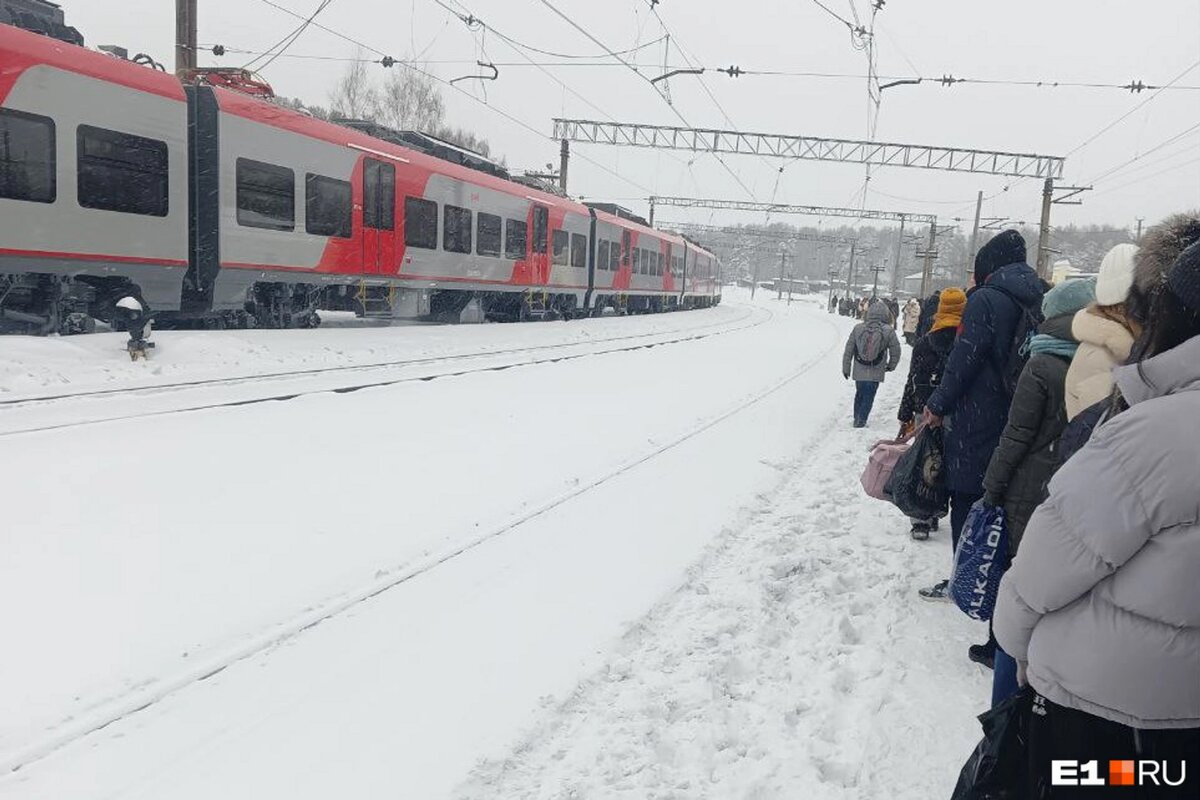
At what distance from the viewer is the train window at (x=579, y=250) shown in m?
25.8

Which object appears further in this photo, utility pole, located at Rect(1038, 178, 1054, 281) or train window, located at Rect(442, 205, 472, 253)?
utility pole, located at Rect(1038, 178, 1054, 281)

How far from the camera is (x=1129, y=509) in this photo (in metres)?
1.54

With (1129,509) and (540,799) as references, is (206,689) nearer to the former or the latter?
A: (540,799)

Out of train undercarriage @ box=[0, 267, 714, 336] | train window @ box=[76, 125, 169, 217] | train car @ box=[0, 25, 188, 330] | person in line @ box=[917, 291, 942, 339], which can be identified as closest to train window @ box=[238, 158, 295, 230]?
train car @ box=[0, 25, 188, 330]

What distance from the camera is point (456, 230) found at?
1889cm

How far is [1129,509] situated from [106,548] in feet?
15.5

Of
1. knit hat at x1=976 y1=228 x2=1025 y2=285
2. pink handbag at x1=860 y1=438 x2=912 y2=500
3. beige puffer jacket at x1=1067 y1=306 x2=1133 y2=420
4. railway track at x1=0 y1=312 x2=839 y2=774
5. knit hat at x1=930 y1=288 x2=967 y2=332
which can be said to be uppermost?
knit hat at x1=976 y1=228 x2=1025 y2=285

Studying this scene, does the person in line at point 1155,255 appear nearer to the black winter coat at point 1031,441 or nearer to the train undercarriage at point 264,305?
the black winter coat at point 1031,441

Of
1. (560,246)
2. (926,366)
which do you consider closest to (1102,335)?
(926,366)

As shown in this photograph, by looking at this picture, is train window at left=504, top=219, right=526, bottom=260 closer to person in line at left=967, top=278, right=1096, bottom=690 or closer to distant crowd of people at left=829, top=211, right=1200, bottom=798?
person in line at left=967, top=278, right=1096, bottom=690

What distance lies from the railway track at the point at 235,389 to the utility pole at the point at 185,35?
6182mm

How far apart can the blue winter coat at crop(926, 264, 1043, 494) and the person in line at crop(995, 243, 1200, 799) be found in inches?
97.0

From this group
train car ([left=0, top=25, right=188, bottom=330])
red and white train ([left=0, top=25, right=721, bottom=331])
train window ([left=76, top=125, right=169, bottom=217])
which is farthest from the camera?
train window ([left=76, top=125, right=169, bottom=217])

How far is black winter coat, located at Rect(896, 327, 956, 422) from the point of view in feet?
18.4
